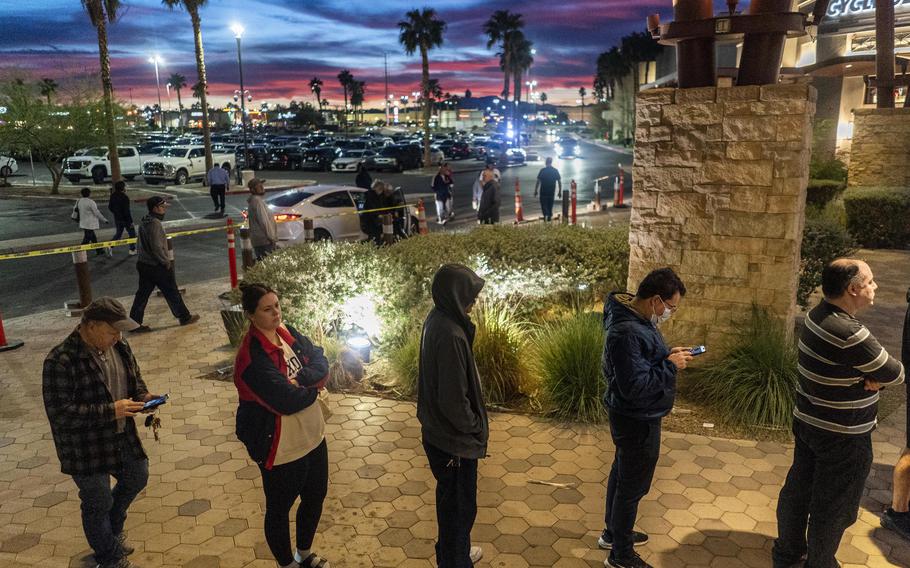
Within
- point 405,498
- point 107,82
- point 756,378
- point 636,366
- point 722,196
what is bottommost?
point 405,498

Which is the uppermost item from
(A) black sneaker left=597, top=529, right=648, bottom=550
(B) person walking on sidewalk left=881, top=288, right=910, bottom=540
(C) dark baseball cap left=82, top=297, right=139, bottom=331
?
(C) dark baseball cap left=82, top=297, right=139, bottom=331

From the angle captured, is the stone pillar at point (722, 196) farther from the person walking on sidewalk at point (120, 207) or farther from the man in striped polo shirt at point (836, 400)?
the person walking on sidewalk at point (120, 207)

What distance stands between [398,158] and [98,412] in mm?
35952

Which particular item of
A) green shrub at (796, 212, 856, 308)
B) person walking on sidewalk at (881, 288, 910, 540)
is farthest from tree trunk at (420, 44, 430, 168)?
person walking on sidewalk at (881, 288, 910, 540)

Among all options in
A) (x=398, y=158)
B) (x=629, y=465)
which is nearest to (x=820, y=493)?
(x=629, y=465)

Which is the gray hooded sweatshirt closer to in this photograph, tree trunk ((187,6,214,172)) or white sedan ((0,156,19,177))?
tree trunk ((187,6,214,172))

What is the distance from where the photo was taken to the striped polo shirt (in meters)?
3.40

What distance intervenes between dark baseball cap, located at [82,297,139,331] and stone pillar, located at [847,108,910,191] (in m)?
17.5

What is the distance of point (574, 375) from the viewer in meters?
6.14

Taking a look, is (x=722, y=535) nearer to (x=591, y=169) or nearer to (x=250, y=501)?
(x=250, y=501)

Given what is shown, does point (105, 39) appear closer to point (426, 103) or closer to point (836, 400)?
point (426, 103)

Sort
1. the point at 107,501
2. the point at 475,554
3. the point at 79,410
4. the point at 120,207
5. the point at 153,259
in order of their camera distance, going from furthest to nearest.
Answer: the point at 120,207 → the point at 153,259 → the point at 475,554 → the point at 107,501 → the point at 79,410

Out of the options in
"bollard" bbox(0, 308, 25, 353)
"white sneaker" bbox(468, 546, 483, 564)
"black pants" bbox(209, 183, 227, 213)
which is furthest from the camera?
"black pants" bbox(209, 183, 227, 213)

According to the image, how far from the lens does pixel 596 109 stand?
102000 millimetres
